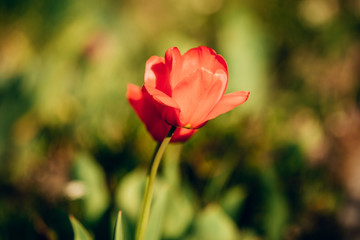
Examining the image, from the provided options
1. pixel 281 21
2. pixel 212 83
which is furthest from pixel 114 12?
pixel 212 83

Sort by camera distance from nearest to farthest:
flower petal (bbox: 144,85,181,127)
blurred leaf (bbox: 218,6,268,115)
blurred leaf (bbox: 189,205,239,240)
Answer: flower petal (bbox: 144,85,181,127) → blurred leaf (bbox: 189,205,239,240) → blurred leaf (bbox: 218,6,268,115)

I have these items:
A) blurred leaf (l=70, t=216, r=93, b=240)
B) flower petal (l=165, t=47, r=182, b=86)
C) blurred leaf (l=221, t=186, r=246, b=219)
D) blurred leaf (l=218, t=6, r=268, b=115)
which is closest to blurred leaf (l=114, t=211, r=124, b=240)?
blurred leaf (l=70, t=216, r=93, b=240)

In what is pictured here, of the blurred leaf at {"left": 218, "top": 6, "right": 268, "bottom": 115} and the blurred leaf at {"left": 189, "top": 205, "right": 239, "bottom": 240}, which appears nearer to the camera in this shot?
the blurred leaf at {"left": 189, "top": 205, "right": 239, "bottom": 240}

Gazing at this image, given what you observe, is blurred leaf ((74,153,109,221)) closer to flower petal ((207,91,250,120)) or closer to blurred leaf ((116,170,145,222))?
blurred leaf ((116,170,145,222))

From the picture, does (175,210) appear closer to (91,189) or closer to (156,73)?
(91,189)

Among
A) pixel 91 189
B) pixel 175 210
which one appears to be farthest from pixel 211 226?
pixel 91 189

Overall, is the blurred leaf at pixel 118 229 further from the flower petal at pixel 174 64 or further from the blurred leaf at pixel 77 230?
the flower petal at pixel 174 64

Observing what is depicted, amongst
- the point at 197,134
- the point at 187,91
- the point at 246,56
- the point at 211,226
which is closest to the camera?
the point at 187,91

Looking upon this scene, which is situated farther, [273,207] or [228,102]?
[273,207]
